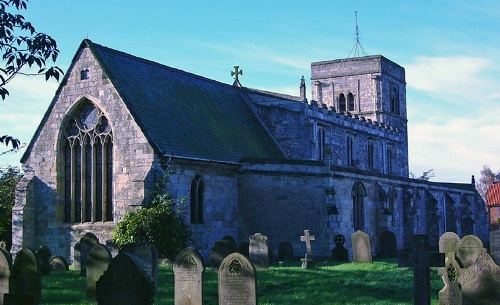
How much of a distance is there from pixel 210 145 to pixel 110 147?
434 centimetres

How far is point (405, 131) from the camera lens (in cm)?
6053

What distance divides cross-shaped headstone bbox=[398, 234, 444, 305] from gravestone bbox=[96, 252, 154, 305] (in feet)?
18.5

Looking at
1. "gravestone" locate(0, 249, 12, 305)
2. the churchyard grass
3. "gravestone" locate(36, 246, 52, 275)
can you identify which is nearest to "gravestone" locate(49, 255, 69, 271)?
"gravestone" locate(36, 246, 52, 275)

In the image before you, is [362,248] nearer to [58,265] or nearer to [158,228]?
[158,228]

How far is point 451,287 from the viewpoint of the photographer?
15.6 meters

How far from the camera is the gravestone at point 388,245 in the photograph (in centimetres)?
3145

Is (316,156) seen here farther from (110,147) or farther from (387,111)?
(387,111)

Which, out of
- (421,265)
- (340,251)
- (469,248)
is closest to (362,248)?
(340,251)

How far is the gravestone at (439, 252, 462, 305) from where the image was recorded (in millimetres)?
15547

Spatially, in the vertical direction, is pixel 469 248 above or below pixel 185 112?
below

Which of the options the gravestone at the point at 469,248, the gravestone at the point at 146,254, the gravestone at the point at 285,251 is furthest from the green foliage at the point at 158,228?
the gravestone at the point at 469,248

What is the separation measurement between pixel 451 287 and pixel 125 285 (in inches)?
275

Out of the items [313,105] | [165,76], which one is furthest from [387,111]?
[165,76]

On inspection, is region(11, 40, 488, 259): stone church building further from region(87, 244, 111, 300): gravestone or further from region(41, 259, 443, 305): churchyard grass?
region(87, 244, 111, 300): gravestone
